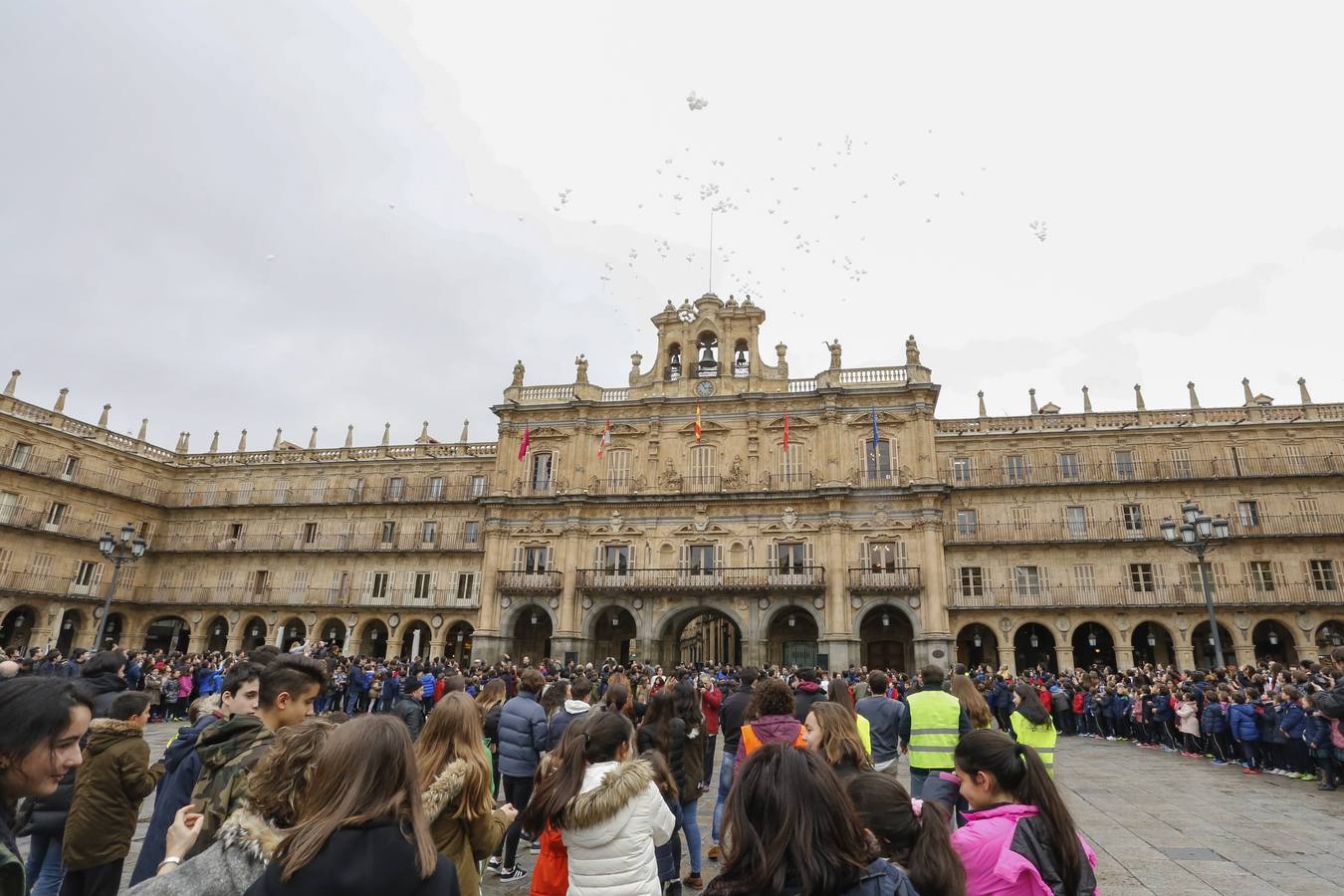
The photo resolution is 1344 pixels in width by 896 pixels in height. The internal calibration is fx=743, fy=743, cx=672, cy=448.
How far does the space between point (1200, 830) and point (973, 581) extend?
23148mm

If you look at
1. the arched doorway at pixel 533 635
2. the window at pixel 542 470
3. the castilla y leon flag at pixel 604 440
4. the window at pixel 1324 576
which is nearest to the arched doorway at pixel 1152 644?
the window at pixel 1324 576

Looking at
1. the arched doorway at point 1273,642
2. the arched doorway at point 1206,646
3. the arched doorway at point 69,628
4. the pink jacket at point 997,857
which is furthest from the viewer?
the arched doorway at point 69,628

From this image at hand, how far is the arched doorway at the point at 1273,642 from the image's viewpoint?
29.1m

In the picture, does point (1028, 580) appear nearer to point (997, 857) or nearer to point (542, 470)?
point (542, 470)

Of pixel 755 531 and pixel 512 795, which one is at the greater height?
pixel 755 531

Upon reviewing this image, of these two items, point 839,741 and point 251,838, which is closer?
point 251,838

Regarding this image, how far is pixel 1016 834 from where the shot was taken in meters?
3.10

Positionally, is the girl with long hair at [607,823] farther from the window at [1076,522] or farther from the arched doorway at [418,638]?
the arched doorway at [418,638]

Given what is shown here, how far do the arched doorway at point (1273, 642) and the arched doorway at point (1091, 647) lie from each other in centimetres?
498

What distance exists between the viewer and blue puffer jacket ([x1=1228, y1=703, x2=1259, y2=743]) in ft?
41.7

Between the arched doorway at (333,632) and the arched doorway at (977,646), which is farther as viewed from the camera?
the arched doorway at (333,632)

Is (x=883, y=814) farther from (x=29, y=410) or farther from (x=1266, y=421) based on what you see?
(x=29, y=410)

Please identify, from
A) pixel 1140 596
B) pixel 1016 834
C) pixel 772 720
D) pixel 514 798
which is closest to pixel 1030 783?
pixel 1016 834

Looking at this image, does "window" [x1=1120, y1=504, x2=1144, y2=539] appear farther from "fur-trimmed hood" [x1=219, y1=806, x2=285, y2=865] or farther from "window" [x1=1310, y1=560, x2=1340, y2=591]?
"fur-trimmed hood" [x1=219, y1=806, x2=285, y2=865]
